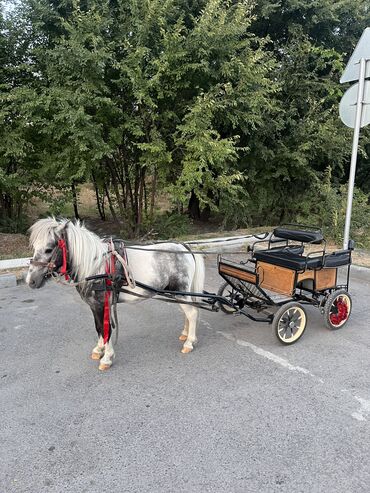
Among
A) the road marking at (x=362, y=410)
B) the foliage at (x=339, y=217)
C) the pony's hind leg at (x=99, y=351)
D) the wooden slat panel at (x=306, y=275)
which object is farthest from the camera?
the foliage at (x=339, y=217)

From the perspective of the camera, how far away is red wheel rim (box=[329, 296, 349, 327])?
495cm

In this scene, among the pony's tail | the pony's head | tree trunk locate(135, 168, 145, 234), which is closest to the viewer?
the pony's head

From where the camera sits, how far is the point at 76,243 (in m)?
3.70

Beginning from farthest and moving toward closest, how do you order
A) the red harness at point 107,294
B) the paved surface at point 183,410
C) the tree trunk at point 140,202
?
the tree trunk at point 140,202, the red harness at point 107,294, the paved surface at point 183,410

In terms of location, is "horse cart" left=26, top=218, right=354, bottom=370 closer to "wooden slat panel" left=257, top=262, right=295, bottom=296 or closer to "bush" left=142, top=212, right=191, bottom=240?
"wooden slat panel" left=257, top=262, right=295, bottom=296

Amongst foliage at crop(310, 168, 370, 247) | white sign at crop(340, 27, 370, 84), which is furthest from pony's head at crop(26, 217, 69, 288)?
foliage at crop(310, 168, 370, 247)

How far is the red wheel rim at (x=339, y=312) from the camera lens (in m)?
4.95

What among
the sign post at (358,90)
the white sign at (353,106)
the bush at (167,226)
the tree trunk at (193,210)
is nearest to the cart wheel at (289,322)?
the sign post at (358,90)

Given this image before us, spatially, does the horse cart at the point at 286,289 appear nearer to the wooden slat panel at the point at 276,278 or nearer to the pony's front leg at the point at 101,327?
the wooden slat panel at the point at 276,278

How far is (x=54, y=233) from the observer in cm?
363

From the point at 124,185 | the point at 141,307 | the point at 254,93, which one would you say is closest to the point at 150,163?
the point at 124,185

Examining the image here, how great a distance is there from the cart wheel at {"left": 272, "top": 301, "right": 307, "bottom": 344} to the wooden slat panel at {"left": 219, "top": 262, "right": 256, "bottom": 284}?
505 mm

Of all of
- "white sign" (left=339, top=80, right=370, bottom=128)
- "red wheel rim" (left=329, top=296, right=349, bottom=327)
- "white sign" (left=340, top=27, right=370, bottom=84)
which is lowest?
"red wheel rim" (left=329, top=296, right=349, bottom=327)

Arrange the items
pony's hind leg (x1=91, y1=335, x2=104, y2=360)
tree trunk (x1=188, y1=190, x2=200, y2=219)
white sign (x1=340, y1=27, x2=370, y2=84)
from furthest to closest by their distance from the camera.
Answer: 1. tree trunk (x1=188, y1=190, x2=200, y2=219)
2. white sign (x1=340, y1=27, x2=370, y2=84)
3. pony's hind leg (x1=91, y1=335, x2=104, y2=360)
